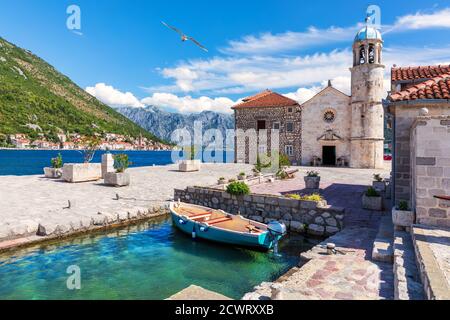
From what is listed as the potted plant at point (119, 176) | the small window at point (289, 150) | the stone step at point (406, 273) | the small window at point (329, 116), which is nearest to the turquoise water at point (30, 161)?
the small window at point (289, 150)

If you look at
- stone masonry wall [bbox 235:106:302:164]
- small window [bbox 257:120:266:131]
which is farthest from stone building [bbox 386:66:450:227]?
small window [bbox 257:120:266:131]

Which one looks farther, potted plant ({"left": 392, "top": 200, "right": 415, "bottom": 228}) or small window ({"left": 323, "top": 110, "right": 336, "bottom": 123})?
small window ({"left": 323, "top": 110, "right": 336, "bottom": 123})

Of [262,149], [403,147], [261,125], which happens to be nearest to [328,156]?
[262,149]

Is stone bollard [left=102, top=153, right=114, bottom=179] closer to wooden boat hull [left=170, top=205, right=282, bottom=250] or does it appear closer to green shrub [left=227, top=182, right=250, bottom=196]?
green shrub [left=227, top=182, right=250, bottom=196]

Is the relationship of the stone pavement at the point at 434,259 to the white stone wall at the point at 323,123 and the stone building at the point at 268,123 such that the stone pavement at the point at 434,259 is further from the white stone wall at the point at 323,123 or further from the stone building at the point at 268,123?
the stone building at the point at 268,123

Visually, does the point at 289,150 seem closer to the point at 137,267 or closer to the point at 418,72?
the point at 418,72

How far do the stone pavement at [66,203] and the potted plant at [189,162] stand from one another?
699 cm

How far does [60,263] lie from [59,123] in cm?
11580

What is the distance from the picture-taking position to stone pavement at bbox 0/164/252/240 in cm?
1036

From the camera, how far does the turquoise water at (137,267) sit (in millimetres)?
6984

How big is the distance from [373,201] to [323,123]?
2565cm

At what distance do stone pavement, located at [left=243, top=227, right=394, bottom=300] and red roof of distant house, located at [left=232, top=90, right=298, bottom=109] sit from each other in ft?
105
